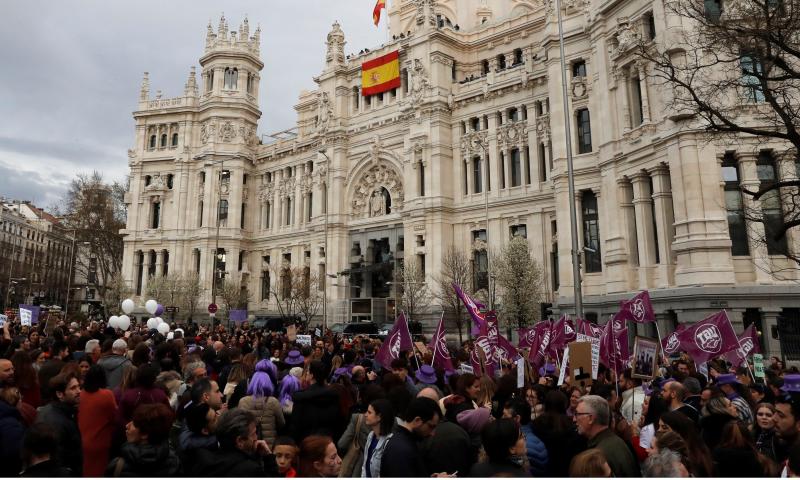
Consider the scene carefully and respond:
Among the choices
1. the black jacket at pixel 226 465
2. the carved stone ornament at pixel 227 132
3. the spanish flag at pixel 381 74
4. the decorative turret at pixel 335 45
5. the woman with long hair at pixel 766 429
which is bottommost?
the woman with long hair at pixel 766 429

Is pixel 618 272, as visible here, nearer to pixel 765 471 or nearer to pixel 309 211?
pixel 765 471

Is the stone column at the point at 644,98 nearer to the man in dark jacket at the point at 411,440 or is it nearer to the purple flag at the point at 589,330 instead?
the purple flag at the point at 589,330

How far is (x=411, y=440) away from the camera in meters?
4.98

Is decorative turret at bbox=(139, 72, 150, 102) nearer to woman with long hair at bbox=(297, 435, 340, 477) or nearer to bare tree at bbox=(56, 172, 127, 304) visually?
bare tree at bbox=(56, 172, 127, 304)

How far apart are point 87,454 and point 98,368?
3.22 ft

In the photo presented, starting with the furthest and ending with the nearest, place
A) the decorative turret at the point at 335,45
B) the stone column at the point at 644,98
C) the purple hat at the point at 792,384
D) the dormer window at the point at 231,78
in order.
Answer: the dormer window at the point at 231,78 < the decorative turret at the point at 335,45 < the stone column at the point at 644,98 < the purple hat at the point at 792,384

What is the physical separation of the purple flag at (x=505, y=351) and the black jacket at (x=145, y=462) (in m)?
9.74

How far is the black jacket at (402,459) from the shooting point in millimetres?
4734

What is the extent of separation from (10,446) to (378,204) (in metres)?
46.4

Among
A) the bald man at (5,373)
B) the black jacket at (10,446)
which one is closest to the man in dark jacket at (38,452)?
the black jacket at (10,446)

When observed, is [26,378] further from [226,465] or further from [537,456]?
[537,456]

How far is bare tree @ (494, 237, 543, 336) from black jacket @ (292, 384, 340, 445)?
27.8m

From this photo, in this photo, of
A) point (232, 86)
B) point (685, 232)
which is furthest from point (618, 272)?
point (232, 86)

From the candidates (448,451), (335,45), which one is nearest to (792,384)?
(448,451)
